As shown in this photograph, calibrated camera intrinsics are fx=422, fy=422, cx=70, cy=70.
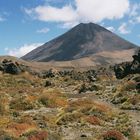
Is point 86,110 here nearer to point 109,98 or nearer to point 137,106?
point 137,106

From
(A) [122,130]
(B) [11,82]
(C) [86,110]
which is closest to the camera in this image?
(A) [122,130]

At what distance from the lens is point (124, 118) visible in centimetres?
4316

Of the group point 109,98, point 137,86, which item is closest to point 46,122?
point 109,98

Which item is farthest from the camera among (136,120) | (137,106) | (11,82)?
(11,82)

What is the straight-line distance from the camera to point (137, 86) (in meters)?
73.3

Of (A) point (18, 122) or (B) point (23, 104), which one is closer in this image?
(A) point (18, 122)

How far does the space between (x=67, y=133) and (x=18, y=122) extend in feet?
16.8

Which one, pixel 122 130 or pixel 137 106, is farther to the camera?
pixel 137 106

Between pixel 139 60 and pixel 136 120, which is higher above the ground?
pixel 139 60

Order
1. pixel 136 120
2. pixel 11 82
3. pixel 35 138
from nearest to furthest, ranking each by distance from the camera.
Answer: pixel 35 138, pixel 136 120, pixel 11 82

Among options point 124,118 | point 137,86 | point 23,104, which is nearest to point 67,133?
point 124,118

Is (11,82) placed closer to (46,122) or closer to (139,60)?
(139,60)

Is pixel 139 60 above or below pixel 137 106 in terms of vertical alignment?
above

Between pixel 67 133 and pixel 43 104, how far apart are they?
2255 centimetres
